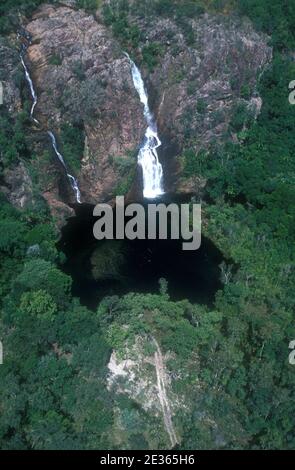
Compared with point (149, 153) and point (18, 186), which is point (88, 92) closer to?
point (149, 153)

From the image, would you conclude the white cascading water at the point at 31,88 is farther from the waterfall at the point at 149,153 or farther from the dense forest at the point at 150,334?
the waterfall at the point at 149,153

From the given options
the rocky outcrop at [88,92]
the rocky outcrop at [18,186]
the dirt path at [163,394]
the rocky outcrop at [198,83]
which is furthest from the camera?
the rocky outcrop at [198,83]

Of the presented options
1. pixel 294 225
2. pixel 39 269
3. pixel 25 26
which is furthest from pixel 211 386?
pixel 25 26

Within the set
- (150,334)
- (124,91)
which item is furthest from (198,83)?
(150,334)

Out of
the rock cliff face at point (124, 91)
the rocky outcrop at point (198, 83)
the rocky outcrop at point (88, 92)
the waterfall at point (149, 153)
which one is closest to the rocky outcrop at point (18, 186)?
the rock cliff face at point (124, 91)

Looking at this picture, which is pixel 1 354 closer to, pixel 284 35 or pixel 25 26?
pixel 25 26

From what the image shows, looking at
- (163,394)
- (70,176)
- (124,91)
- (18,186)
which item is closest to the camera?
(163,394)
